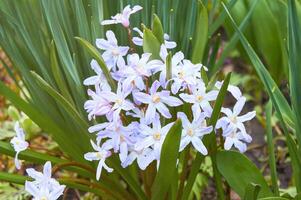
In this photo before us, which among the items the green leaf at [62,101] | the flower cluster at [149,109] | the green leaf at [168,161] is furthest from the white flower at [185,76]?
the green leaf at [62,101]

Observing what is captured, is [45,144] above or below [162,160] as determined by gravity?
below

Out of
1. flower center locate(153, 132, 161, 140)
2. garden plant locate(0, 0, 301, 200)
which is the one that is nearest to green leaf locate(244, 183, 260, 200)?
garden plant locate(0, 0, 301, 200)

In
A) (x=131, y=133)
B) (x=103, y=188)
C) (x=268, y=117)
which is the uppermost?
(x=131, y=133)

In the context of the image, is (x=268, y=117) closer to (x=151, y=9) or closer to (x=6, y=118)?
(x=151, y=9)

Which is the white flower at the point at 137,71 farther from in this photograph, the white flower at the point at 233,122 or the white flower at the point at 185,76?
the white flower at the point at 233,122

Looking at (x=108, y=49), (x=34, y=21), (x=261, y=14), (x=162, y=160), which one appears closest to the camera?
Result: (x=162, y=160)

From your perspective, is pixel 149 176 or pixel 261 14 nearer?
pixel 149 176

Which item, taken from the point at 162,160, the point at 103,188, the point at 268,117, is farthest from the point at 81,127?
the point at 268,117
